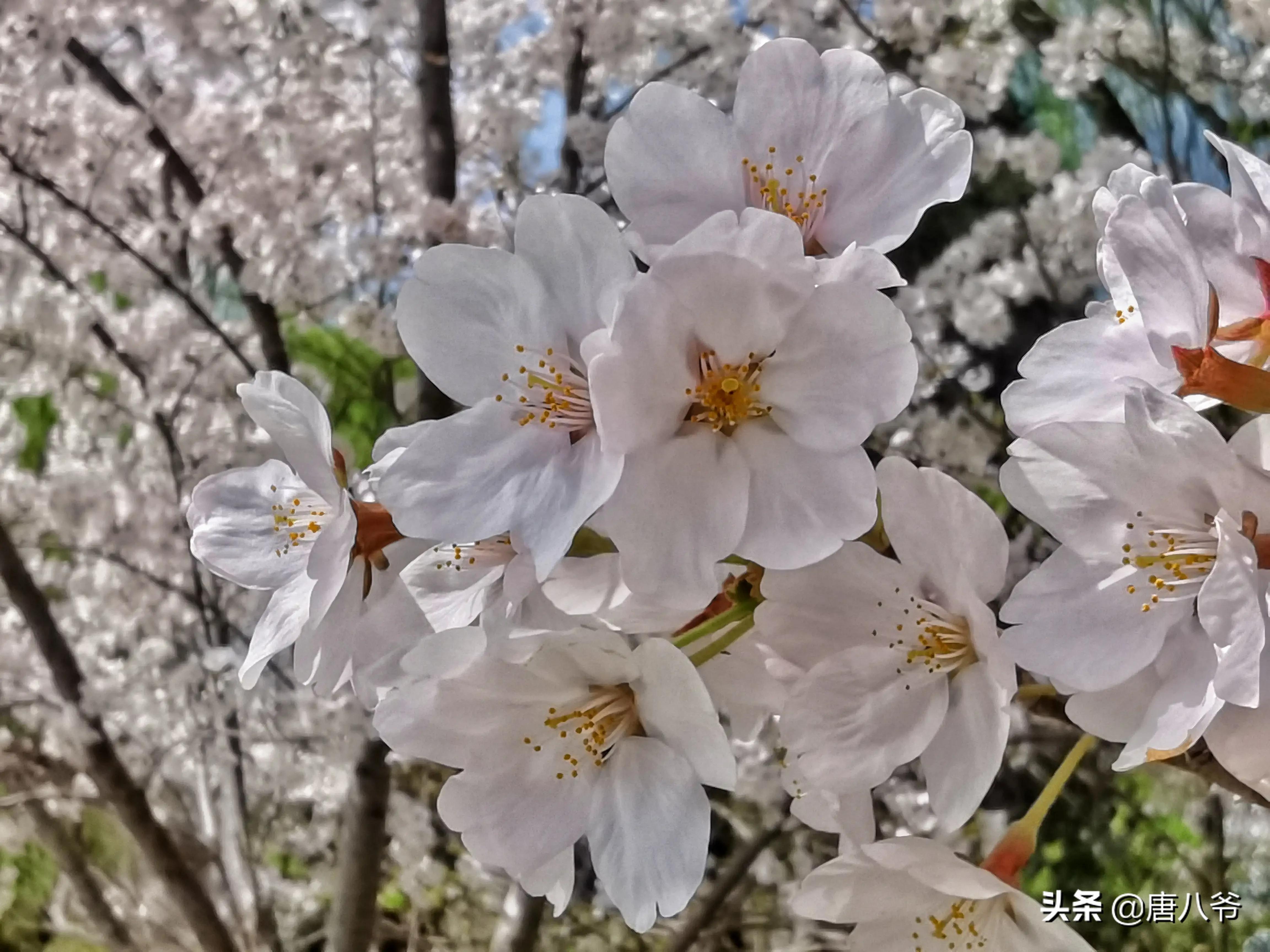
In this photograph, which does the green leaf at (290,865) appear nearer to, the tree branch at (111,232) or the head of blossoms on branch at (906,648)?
the tree branch at (111,232)

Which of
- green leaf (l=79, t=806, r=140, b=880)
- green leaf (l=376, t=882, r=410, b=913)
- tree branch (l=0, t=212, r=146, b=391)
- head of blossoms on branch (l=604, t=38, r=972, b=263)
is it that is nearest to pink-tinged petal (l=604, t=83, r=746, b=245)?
head of blossoms on branch (l=604, t=38, r=972, b=263)

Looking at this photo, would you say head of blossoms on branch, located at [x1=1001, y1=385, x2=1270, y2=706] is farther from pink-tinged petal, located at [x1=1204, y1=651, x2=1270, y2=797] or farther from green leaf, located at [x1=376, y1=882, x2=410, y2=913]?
green leaf, located at [x1=376, y1=882, x2=410, y2=913]

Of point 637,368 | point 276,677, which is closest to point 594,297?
point 637,368

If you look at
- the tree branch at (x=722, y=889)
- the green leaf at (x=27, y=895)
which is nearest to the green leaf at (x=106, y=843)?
the green leaf at (x=27, y=895)

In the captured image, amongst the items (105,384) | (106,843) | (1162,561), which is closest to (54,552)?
(105,384)

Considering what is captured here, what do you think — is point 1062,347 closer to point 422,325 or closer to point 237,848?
point 422,325

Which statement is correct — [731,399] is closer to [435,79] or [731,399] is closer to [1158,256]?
[1158,256]
